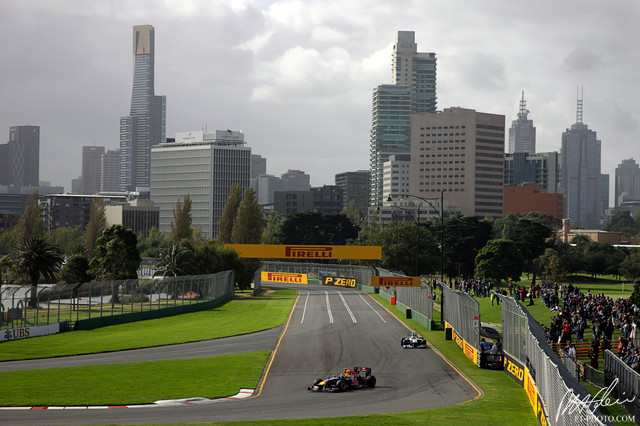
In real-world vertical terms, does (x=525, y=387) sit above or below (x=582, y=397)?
below

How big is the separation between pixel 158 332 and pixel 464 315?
79.6ft

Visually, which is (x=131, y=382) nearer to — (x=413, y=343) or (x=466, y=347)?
(x=413, y=343)

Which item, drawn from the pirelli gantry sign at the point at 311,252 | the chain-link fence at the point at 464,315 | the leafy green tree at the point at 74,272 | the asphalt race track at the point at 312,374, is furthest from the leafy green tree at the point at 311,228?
the chain-link fence at the point at 464,315

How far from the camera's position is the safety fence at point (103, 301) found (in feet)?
162

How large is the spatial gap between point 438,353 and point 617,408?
13.8m

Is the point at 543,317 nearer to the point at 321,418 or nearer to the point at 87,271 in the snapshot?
the point at 321,418

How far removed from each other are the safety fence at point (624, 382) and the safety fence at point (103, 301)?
36.8 m

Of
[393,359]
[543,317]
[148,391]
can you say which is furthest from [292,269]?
[148,391]

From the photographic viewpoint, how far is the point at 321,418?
25.3 meters

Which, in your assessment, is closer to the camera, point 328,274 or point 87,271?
point 87,271

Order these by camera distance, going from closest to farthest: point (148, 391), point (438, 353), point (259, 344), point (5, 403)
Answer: point (5, 403), point (148, 391), point (438, 353), point (259, 344)

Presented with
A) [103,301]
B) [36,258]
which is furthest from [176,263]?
[103,301]

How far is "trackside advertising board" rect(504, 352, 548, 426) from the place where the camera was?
80.8ft

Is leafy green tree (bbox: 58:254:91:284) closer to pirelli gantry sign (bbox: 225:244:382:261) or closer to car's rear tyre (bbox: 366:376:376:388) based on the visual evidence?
pirelli gantry sign (bbox: 225:244:382:261)
